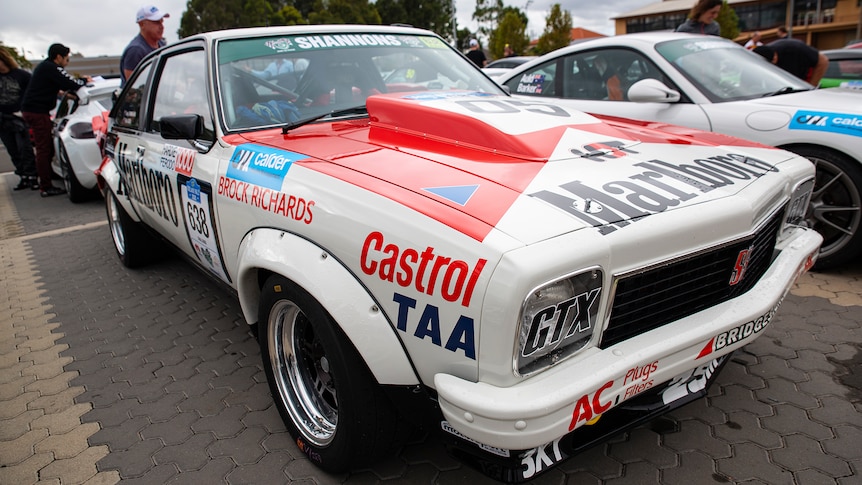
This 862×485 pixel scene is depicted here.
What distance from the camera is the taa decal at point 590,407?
145cm

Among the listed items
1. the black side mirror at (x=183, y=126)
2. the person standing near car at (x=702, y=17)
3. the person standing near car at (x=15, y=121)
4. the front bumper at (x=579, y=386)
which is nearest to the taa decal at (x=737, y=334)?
the front bumper at (x=579, y=386)

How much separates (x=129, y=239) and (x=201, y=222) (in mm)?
2235

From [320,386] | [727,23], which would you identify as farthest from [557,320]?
[727,23]

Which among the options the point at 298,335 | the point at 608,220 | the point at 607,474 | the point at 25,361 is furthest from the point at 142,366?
the point at 608,220

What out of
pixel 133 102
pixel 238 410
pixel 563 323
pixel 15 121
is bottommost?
pixel 238 410

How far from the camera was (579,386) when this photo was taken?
1436 mm

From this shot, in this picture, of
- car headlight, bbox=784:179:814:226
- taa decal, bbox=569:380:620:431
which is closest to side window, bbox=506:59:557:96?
car headlight, bbox=784:179:814:226

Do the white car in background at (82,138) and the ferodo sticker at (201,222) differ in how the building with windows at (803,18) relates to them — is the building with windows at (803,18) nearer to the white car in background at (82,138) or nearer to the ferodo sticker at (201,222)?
the white car in background at (82,138)

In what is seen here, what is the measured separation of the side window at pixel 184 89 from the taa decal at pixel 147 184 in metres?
0.29

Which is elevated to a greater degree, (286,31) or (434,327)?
(286,31)

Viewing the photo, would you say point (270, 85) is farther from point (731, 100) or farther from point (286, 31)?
point (731, 100)

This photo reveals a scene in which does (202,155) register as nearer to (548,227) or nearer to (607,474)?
(548,227)

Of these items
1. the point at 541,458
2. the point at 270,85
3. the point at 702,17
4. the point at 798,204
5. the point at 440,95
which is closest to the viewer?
the point at 541,458

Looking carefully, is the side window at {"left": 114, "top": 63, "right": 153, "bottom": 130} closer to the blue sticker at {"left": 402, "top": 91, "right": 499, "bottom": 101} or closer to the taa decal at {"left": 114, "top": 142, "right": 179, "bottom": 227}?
the taa decal at {"left": 114, "top": 142, "right": 179, "bottom": 227}
